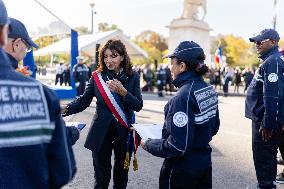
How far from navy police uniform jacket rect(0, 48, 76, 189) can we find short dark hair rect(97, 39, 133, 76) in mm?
2117

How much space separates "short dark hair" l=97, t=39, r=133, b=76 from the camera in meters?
3.90

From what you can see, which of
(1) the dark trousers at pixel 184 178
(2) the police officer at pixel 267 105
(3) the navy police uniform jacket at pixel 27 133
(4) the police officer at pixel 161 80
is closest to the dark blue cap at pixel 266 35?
(2) the police officer at pixel 267 105

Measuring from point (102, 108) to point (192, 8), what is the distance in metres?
→ 33.3

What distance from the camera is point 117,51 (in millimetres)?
3906

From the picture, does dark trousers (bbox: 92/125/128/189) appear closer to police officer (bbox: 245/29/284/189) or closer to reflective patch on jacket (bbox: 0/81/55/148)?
police officer (bbox: 245/29/284/189)

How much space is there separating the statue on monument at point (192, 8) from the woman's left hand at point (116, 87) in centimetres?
3236

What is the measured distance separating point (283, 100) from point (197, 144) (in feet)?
7.06

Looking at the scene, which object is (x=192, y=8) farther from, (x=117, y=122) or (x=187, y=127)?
(x=187, y=127)

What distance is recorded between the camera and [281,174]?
5.82 m

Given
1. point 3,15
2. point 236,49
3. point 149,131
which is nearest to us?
point 3,15

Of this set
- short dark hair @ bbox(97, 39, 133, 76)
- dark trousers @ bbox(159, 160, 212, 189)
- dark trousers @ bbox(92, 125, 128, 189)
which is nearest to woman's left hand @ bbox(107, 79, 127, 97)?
short dark hair @ bbox(97, 39, 133, 76)

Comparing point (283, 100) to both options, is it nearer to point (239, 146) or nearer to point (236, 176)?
point (236, 176)

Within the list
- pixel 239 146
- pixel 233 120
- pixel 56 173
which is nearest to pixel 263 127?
pixel 56 173

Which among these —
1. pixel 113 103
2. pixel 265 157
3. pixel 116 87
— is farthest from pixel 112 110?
pixel 265 157
